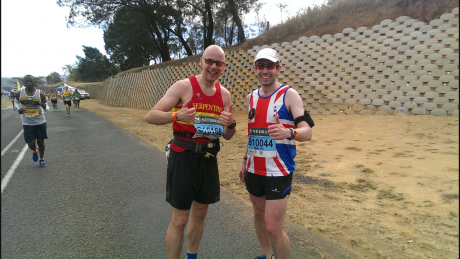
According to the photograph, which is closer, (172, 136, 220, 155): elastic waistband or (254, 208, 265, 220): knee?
(172, 136, 220, 155): elastic waistband

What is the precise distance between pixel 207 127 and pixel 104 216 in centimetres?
229

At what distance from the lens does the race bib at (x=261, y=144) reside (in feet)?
7.72

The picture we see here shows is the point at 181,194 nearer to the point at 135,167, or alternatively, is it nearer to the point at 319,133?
the point at 135,167

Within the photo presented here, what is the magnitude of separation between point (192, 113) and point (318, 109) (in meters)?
10.2

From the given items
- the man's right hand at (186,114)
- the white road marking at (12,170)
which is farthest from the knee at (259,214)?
the white road marking at (12,170)

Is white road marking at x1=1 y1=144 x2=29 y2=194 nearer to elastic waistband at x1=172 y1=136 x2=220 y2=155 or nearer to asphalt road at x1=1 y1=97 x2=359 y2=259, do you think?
asphalt road at x1=1 y1=97 x2=359 y2=259

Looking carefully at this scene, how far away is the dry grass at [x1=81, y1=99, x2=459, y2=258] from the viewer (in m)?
2.96

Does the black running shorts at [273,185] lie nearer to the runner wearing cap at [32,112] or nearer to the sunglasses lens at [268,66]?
the sunglasses lens at [268,66]

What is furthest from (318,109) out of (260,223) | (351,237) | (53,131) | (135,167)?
(53,131)

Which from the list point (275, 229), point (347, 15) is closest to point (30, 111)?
point (275, 229)

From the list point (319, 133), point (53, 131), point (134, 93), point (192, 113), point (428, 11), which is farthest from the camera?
point (134, 93)

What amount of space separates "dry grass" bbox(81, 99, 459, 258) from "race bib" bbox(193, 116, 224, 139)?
164 cm

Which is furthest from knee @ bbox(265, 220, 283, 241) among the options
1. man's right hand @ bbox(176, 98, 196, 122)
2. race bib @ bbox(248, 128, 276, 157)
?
man's right hand @ bbox(176, 98, 196, 122)

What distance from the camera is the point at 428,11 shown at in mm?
9641
